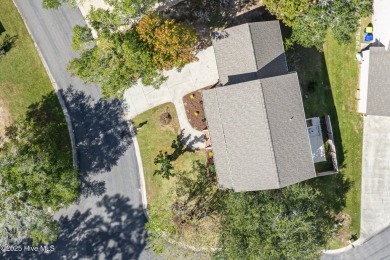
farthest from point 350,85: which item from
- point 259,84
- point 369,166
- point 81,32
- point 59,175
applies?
point 59,175

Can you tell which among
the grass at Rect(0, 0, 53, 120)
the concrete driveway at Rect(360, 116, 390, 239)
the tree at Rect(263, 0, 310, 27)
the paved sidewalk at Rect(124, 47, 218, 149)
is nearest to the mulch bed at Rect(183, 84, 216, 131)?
the paved sidewalk at Rect(124, 47, 218, 149)

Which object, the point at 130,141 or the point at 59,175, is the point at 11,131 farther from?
the point at 130,141

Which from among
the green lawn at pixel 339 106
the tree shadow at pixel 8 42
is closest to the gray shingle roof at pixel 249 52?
the green lawn at pixel 339 106

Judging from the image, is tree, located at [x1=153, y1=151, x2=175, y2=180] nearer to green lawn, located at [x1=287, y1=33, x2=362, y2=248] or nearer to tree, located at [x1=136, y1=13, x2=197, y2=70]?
tree, located at [x1=136, y1=13, x2=197, y2=70]

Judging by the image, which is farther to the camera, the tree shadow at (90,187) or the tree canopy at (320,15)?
the tree shadow at (90,187)

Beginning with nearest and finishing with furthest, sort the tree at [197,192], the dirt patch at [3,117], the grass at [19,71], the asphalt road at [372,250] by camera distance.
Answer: the asphalt road at [372,250] < the tree at [197,192] < the grass at [19,71] < the dirt patch at [3,117]

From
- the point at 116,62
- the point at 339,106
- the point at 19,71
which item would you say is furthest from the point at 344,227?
the point at 19,71

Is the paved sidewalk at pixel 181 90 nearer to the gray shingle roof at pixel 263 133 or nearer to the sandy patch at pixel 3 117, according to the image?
the gray shingle roof at pixel 263 133
